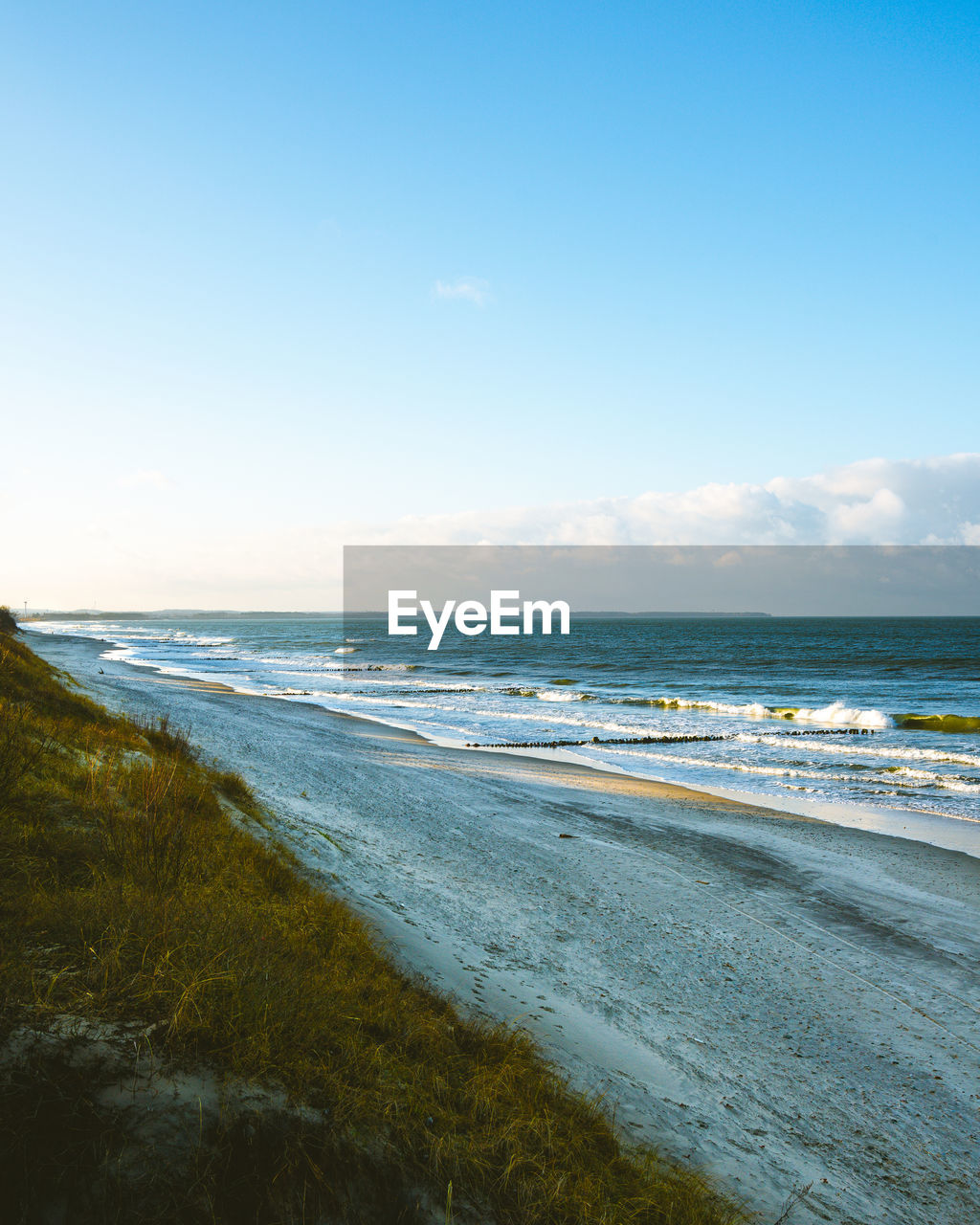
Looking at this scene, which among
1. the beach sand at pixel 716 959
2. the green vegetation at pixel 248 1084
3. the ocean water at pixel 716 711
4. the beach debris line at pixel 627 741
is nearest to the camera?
the green vegetation at pixel 248 1084

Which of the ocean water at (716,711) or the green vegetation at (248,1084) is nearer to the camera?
the green vegetation at (248,1084)

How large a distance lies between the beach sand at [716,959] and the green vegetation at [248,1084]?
0.95 metres

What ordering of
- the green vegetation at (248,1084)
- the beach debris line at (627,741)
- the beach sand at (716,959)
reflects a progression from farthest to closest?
1. the beach debris line at (627,741)
2. the beach sand at (716,959)
3. the green vegetation at (248,1084)

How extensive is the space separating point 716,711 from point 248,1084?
110 feet

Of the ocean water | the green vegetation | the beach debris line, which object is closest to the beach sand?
the green vegetation

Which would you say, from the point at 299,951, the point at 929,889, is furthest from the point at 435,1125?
the point at 929,889

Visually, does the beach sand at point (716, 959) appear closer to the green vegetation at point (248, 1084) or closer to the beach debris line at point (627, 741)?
the green vegetation at point (248, 1084)

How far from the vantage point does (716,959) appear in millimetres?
7516

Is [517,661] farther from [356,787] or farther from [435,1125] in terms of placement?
[435,1125]

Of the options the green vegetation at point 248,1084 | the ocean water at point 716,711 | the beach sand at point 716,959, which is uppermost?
the green vegetation at point 248,1084

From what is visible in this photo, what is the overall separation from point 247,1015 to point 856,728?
30.3 meters

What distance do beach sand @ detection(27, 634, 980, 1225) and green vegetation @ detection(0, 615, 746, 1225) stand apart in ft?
3.13

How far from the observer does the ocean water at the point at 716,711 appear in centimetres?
1872

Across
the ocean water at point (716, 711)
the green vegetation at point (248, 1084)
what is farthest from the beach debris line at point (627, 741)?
the green vegetation at point (248, 1084)
